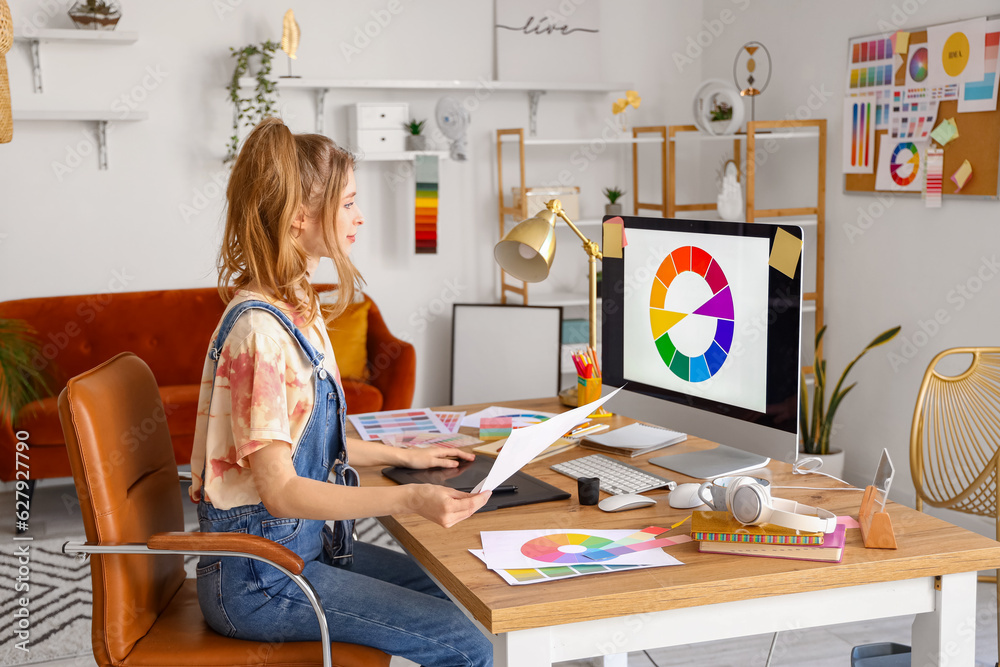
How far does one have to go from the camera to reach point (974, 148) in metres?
3.12

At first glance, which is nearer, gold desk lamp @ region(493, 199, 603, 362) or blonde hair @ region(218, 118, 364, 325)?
blonde hair @ region(218, 118, 364, 325)

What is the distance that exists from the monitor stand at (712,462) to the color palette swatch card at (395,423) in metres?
0.54

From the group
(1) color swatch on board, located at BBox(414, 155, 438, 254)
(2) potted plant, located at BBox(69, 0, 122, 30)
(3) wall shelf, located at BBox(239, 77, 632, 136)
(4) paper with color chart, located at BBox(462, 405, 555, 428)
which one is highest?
(2) potted plant, located at BBox(69, 0, 122, 30)

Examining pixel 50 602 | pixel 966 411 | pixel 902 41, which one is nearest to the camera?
pixel 966 411

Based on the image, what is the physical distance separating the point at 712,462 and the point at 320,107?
9.95 feet

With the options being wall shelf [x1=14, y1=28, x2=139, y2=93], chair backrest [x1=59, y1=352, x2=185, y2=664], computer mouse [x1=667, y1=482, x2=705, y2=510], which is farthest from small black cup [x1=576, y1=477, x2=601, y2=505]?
wall shelf [x1=14, y1=28, x2=139, y2=93]

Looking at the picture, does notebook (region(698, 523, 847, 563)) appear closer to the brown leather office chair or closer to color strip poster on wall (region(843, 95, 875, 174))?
the brown leather office chair

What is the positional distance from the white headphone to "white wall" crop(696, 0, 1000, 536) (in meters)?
2.20

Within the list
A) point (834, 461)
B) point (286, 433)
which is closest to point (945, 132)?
point (834, 461)

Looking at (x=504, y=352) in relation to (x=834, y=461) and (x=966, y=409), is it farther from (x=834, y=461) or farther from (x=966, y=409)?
(x=966, y=409)

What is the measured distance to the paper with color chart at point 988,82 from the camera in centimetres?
301

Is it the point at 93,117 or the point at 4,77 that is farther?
the point at 93,117

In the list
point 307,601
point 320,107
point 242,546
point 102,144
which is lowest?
point 307,601

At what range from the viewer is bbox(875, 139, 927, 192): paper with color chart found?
336 centimetres
